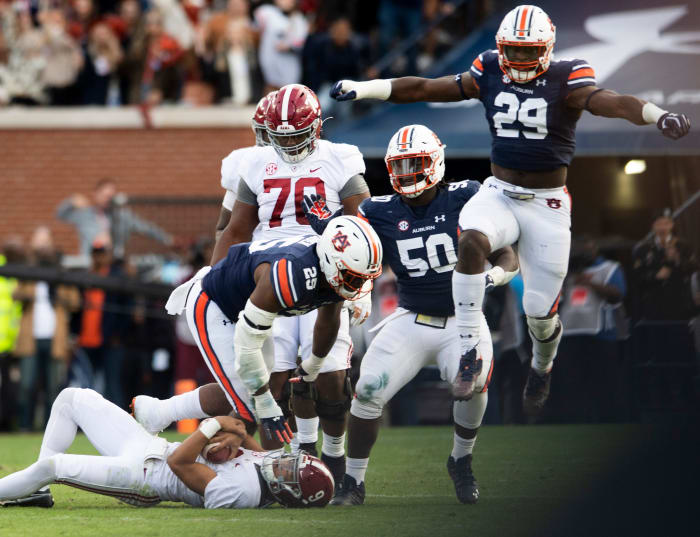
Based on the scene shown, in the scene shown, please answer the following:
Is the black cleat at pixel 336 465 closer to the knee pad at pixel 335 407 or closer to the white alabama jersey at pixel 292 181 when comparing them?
the knee pad at pixel 335 407

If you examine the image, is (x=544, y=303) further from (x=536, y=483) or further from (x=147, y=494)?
(x=147, y=494)

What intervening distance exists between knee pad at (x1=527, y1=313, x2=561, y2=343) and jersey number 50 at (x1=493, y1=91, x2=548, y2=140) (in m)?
1.09

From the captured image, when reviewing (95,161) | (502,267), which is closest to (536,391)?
(502,267)

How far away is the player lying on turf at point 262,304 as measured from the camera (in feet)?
18.0

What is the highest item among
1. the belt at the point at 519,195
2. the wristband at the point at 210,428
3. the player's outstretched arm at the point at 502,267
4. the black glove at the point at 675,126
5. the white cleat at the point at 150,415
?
the black glove at the point at 675,126

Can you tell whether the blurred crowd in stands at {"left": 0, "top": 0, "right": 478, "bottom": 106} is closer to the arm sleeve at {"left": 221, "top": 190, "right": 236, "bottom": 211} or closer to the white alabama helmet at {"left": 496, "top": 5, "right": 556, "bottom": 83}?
the arm sleeve at {"left": 221, "top": 190, "right": 236, "bottom": 211}

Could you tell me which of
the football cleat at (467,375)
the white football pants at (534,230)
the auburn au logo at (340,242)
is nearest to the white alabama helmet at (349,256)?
the auburn au logo at (340,242)

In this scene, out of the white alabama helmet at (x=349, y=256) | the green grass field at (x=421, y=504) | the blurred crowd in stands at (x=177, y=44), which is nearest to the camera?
the green grass field at (x=421, y=504)

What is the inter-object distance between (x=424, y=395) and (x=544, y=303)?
16.1ft

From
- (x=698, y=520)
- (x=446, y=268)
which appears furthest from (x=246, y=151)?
(x=698, y=520)

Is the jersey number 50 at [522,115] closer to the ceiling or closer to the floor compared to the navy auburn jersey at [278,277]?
closer to the ceiling

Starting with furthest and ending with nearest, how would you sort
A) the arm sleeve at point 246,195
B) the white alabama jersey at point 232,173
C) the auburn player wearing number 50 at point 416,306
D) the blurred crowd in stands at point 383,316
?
the blurred crowd in stands at point 383,316 → the white alabama jersey at point 232,173 → the arm sleeve at point 246,195 → the auburn player wearing number 50 at point 416,306

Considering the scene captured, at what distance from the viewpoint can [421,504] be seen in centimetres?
623

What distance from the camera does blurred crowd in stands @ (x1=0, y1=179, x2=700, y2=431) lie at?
9742 mm
